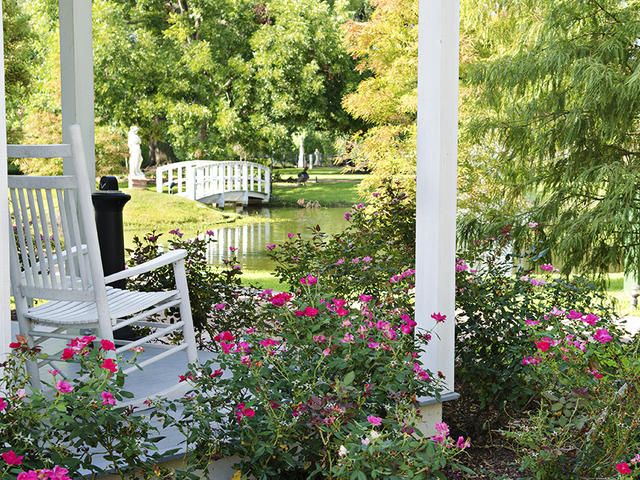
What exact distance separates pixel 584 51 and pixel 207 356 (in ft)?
9.83

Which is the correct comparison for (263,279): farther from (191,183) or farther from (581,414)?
(581,414)

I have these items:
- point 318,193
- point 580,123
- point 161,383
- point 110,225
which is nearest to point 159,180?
point 318,193

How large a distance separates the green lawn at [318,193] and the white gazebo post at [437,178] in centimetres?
1226

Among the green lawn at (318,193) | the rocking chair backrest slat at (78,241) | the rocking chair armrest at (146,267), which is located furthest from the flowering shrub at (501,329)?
the green lawn at (318,193)

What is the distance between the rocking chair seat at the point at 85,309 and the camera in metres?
1.94

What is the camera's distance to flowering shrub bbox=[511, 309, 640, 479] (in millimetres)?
1733

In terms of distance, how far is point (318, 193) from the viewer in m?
15.1

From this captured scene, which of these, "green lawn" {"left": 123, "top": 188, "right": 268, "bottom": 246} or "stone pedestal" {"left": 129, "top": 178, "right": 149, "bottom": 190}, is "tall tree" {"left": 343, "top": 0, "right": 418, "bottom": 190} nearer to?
"green lawn" {"left": 123, "top": 188, "right": 268, "bottom": 246}

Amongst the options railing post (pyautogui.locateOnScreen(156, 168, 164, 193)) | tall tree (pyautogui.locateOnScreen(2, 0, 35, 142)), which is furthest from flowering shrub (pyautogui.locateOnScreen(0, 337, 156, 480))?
railing post (pyautogui.locateOnScreen(156, 168, 164, 193))

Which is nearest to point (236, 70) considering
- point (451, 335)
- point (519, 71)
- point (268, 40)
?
point (268, 40)

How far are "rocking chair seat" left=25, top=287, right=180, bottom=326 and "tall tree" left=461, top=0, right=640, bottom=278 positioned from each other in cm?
249

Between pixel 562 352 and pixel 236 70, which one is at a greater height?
pixel 236 70

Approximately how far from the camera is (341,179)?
15.7 meters

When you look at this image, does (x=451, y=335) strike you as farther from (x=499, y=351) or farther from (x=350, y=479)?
(x=350, y=479)
